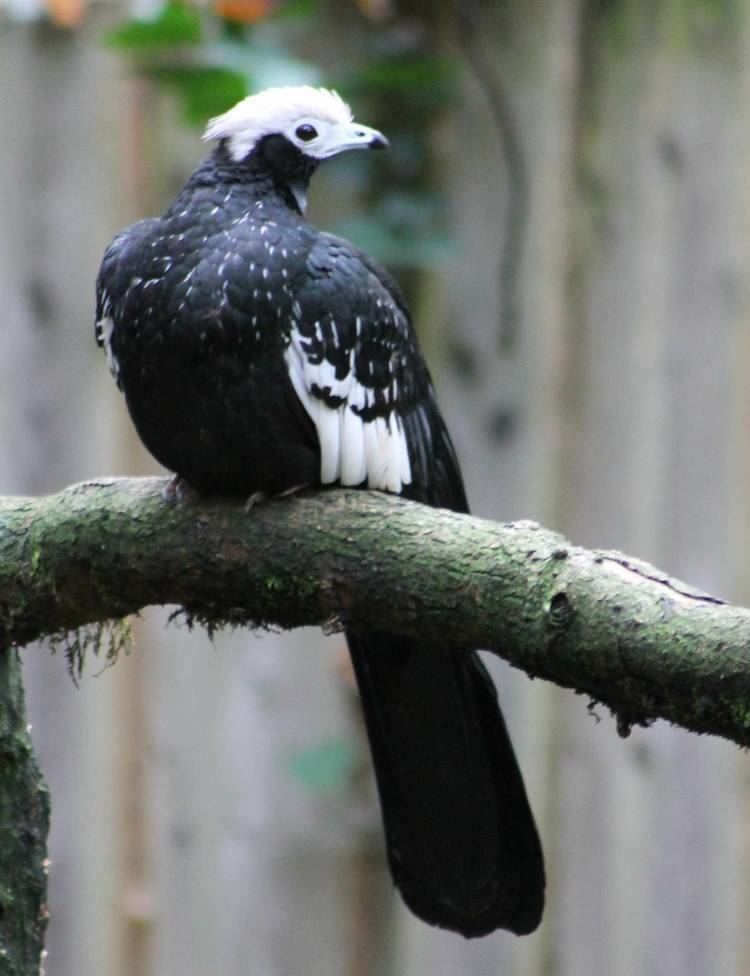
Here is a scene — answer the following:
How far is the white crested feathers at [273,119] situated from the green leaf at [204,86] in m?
0.36

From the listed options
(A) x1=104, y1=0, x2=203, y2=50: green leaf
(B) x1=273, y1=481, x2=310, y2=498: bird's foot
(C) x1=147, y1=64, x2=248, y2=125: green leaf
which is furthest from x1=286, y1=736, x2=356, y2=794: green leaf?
(A) x1=104, y1=0, x2=203, y2=50: green leaf

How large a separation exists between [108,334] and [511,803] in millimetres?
820

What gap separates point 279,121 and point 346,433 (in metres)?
0.49

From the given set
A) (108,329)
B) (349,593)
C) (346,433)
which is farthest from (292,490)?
(108,329)

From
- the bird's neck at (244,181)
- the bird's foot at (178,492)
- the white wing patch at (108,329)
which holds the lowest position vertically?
the bird's foot at (178,492)

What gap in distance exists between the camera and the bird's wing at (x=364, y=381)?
1.91 m

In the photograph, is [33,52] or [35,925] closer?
[35,925]

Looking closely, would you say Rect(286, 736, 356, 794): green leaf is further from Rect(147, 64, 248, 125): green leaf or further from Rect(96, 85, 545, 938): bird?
Rect(147, 64, 248, 125): green leaf

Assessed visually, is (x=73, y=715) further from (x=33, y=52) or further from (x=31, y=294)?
(x=33, y=52)

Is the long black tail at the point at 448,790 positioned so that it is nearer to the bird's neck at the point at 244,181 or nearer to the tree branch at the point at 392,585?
the tree branch at the point at 392,585

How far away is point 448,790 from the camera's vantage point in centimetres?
194

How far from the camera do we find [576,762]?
2594 millimetres

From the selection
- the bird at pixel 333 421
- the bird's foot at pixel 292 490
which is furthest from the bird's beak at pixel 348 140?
the bird's foot at pixel 292 490

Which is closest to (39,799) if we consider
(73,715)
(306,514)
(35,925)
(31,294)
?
(35,925)
